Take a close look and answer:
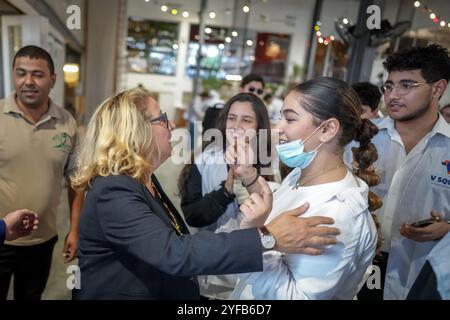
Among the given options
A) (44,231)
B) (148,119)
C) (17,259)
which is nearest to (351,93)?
(148,119)

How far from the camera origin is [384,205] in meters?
1.37

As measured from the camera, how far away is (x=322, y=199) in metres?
0.89

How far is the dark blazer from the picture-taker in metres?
0.76

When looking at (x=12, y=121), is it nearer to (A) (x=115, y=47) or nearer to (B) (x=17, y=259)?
(B) (x=17, y=259)

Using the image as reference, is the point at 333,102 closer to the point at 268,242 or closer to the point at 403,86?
the point at 268,242

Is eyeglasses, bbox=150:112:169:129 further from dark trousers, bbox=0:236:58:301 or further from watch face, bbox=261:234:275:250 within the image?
dark trousers, bbox=0:236:58:301

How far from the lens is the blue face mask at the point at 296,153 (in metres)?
0.92

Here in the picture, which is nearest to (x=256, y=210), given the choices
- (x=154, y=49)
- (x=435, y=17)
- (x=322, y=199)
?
(x=322, y=199)

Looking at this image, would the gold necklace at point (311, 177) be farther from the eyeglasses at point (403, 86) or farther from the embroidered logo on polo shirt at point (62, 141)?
the embroidered logo on polo shirt at point (62, 141)

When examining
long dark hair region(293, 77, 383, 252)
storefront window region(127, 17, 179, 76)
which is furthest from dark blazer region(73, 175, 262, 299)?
storefront window region(127, 17, 179, 76)

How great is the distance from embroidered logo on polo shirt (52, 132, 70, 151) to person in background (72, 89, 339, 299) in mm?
740

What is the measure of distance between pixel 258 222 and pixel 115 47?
14.1 feet

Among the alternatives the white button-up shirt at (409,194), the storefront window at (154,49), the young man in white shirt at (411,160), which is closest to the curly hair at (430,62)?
the young man in white shirt at (411,160)

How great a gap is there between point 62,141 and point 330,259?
1375 mm
